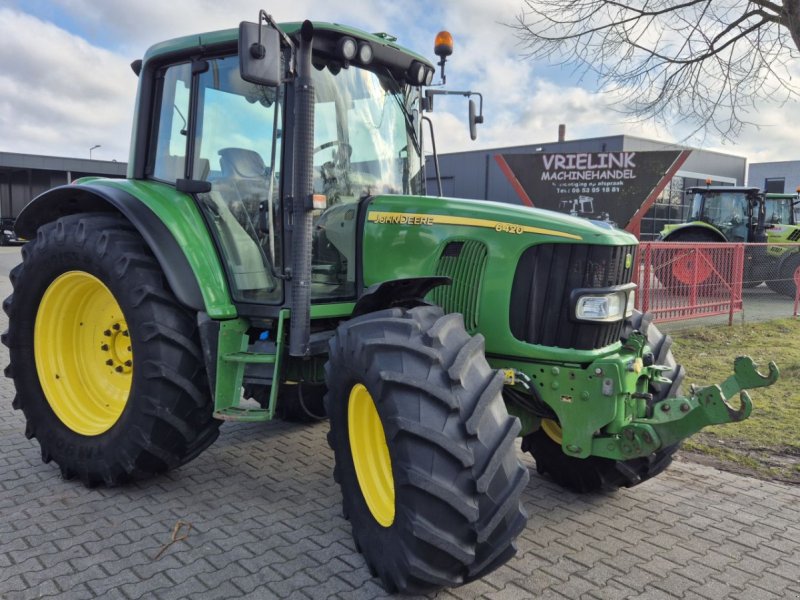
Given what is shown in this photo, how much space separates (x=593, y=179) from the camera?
1284cm

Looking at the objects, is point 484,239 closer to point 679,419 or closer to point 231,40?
point 679,419

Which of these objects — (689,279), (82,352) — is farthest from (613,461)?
(689,279)

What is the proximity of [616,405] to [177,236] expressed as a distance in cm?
243

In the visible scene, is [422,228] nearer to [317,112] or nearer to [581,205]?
[317,112]

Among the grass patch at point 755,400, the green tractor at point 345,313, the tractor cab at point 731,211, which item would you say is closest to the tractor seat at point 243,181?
the green tractor at point 345,313

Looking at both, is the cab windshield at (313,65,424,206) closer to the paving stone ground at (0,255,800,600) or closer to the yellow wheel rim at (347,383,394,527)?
the yellow wheel rim at (347,383,394,527)

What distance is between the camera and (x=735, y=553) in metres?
3.10

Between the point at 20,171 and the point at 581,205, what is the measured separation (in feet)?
110

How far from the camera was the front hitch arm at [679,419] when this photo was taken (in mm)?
2820

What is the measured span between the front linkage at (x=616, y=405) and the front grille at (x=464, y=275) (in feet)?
1.27

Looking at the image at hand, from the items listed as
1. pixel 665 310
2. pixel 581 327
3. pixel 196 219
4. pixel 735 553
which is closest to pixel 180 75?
pixel 196 219

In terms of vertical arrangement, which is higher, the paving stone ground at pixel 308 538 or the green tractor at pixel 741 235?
the green tractor at pixel 741 235

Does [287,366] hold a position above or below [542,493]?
above

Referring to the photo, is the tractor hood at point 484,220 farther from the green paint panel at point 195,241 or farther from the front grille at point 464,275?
the green paint panel at point 195,241
